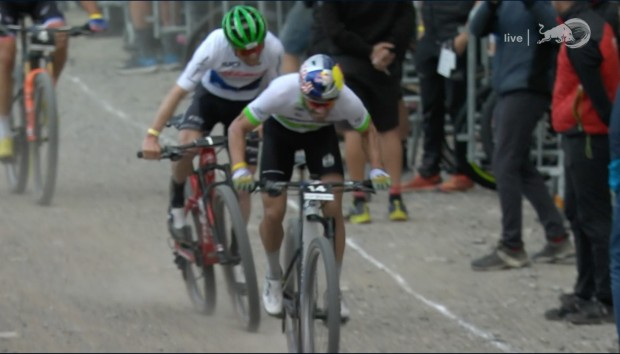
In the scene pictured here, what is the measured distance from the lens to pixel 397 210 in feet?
23.6

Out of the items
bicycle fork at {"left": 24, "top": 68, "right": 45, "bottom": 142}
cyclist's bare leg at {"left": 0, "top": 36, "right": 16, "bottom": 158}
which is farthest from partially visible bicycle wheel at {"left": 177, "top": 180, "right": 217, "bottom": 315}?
bicycle fork at {"left": 24, "top": 68, "right": 45, "bottom": 142}

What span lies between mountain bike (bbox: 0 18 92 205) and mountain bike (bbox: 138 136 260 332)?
2.24 m

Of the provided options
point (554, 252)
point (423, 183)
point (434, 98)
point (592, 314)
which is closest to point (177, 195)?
point (434, 98)

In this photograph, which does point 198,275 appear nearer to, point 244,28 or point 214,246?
point 214,246

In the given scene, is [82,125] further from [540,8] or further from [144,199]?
[540,8]

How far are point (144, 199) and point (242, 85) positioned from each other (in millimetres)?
6102

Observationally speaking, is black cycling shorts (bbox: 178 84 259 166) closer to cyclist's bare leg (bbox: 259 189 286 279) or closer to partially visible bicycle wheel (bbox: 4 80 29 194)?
cyclist's bare leg (bbox: 259 189 286 279)

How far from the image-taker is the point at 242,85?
366cm

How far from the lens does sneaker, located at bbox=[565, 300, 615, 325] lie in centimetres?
745

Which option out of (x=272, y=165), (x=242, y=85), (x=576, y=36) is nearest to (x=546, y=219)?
(x=272, y=165)

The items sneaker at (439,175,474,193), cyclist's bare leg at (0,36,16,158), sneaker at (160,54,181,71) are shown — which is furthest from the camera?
sneaker at (439,175,474,193)

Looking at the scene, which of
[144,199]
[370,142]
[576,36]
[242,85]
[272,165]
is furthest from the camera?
[144,199]

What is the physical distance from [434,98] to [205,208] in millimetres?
1195

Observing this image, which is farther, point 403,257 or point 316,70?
point 403,257
